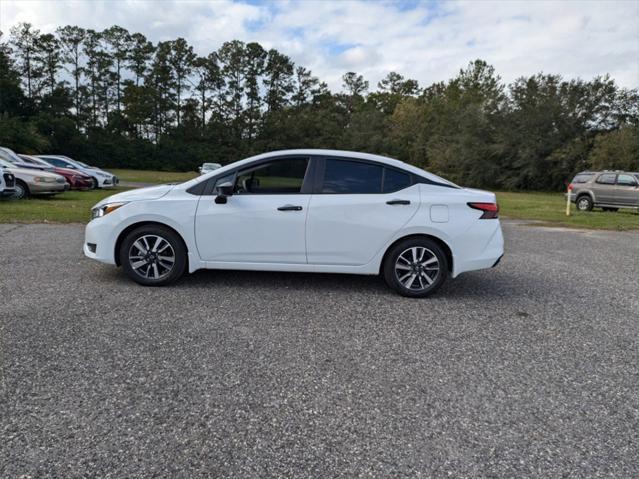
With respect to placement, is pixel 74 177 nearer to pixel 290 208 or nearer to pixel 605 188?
pixel 290 208

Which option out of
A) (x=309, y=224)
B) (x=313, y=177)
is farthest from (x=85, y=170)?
(x=309, y=224)

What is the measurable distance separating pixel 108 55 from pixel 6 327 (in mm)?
81445

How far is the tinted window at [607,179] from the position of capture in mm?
18953

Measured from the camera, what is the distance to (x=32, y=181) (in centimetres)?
1611

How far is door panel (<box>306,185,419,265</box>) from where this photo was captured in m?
5.30

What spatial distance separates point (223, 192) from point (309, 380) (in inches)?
106

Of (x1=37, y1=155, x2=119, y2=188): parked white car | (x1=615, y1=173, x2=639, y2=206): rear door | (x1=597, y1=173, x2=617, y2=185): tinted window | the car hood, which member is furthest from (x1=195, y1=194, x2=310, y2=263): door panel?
(x1=37, y1=155, x2=119, y2=188): parked white car

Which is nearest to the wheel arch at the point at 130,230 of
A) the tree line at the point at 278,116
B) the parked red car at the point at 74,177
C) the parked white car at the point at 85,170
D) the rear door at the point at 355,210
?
the rear door at the point at 355,210

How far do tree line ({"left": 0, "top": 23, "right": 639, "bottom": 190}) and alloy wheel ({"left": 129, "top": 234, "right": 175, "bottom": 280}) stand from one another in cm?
4084

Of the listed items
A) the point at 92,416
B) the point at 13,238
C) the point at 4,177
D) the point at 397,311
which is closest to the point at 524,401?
the point at 397,311

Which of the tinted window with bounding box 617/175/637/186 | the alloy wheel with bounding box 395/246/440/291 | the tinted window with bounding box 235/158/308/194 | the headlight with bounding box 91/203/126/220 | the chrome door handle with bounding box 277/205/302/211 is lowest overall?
the alloy wheel with bounding box 395/246/440/291

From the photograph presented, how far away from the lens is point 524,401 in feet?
10.2

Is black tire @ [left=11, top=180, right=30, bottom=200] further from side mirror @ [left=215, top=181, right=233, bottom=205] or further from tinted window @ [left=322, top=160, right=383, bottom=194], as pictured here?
tinted window @ [left=322, top=160, right=383, bottom=194]

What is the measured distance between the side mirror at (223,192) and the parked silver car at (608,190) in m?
18.4
